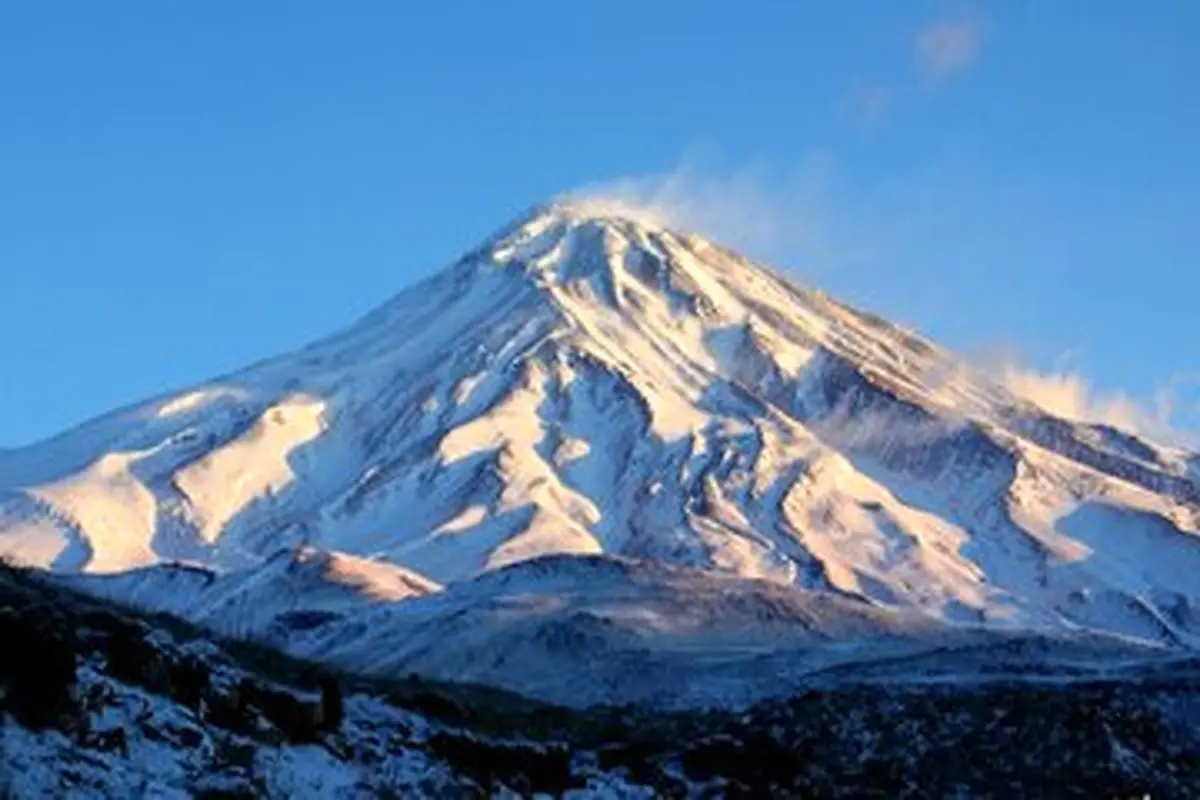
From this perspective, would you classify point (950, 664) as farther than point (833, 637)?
No

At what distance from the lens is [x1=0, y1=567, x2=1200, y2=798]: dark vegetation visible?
17.7 metres

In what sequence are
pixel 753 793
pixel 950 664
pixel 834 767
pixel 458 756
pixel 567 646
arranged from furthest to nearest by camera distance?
1. pixel 567 646
2. pixel 950 664
3. pixel 834 767
4. pixel 753 793
5. pixel 458 756

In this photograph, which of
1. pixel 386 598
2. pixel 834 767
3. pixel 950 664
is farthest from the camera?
pixel 386 598

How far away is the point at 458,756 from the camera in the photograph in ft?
65.6

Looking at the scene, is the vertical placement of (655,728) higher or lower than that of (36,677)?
higher

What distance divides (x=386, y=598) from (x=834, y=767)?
14149cm

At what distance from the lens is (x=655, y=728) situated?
1458 inches

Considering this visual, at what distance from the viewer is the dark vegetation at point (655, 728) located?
696 inches

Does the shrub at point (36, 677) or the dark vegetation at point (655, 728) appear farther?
the dark vegetation at point (655, 728)

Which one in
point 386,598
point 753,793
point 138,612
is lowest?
point 753,793

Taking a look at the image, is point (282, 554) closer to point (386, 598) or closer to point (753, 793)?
point (386, 598)

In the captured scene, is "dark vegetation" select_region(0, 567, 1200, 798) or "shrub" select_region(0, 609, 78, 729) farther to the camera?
"dark vegetation" select_region(0, 567, 1200, 798)

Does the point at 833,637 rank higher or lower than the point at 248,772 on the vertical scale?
higher

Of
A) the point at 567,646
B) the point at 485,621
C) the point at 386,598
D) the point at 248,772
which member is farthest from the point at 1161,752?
the point at 386,598
